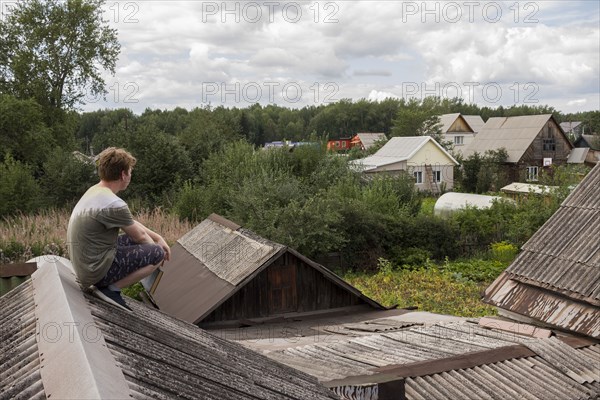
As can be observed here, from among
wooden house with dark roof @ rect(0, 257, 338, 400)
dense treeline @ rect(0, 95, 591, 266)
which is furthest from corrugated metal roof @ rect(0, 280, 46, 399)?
dense treeline @ rect(0, 95, 591, 266)

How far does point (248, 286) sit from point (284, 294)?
97cm

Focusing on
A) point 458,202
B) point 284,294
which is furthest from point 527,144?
point 284,294

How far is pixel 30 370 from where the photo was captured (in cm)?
315

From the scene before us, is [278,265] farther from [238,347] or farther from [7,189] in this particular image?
[7,189]

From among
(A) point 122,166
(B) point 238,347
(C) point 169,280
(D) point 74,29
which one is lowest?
(C) point 169,280

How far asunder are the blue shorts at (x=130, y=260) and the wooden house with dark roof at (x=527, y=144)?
155 ft

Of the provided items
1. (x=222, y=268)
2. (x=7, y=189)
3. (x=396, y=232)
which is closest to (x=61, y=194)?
(x=7, y=189)

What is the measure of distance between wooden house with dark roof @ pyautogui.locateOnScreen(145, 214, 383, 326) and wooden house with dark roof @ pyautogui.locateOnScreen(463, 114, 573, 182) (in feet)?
122

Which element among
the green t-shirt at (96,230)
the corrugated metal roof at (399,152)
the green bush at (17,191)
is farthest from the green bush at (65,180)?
the green t-shirt at (96,230)

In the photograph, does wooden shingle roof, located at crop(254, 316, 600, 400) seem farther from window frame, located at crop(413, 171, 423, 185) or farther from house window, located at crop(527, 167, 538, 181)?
house window, located at crop(527, 167, 538, 181)

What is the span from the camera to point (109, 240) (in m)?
4.18

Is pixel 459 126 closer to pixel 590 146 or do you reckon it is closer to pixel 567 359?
pixel 590 146

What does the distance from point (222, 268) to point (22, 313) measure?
10291mm

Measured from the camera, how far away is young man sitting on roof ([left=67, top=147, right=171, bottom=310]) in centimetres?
410
